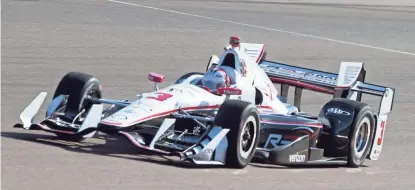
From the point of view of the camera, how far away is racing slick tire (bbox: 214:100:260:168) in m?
11.3

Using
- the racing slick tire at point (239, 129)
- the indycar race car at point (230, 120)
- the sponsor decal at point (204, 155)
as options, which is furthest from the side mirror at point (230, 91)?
the sponsor decal at point (204, 155)

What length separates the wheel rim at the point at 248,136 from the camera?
11.6 meters

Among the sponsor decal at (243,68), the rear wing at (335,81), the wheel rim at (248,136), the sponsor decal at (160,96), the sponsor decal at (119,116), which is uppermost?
the sponsor decal at (243,68)

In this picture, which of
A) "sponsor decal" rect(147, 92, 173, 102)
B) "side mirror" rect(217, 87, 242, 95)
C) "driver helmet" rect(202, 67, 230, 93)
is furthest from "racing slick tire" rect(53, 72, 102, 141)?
"side mirror" rect(217, 87, 242, 95)

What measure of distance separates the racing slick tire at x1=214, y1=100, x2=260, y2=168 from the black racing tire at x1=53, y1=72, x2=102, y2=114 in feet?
6.43

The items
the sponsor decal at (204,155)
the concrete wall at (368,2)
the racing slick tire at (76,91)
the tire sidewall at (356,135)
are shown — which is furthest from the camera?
the concrete wall at (368,2)

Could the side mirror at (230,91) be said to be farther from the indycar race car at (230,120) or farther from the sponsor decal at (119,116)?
the sponsor decal at (119,116)

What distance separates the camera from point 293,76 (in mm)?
14453

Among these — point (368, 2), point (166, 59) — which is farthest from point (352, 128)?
point (368, 2)

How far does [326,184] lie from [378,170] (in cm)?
164

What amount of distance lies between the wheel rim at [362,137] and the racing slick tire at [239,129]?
175 centimetres

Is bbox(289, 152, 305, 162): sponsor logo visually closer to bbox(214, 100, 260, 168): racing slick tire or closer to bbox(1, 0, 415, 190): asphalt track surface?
bbox(1, 0, 415, 190): asphalt track surface

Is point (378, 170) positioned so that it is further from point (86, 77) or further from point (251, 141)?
point (86, 77)

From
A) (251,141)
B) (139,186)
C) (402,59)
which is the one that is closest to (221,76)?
(251,141)
